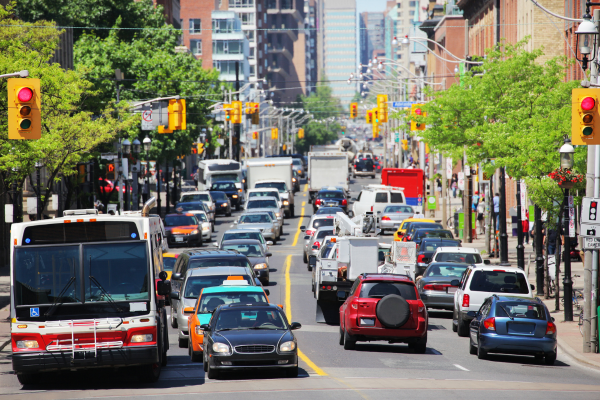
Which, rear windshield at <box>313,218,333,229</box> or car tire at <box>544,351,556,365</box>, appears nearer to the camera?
car tire at <box>544,351,556,365</box>

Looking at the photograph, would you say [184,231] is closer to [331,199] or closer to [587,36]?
[331,199]

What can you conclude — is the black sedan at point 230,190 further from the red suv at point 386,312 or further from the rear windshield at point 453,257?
the red suv at point 386,312

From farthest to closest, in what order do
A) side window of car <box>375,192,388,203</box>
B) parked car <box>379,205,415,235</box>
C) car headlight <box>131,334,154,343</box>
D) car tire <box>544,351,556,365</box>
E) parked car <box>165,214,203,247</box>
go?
side window of car <box>375,192,388,203</box> < parked car <box>379,205,415,235</box> < parked car <box>165,214,203,247</box> < car tire <box>544,351,556,365</box> < car headlight <box>131,334,154,343</box>

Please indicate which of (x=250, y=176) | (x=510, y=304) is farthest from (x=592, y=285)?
(x=250, y=176)

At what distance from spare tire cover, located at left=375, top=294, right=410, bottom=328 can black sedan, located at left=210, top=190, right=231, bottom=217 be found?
40.7m

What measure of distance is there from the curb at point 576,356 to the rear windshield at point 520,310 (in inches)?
58.3

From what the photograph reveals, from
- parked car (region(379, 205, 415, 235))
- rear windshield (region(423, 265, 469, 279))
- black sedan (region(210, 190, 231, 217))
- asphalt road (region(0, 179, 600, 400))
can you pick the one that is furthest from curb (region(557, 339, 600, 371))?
black sedan (region(210, 190, 231, 217))

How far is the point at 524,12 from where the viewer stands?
170ft

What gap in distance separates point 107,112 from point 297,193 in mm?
42663

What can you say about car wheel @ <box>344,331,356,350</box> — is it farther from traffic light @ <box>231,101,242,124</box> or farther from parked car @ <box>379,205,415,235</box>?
traffic light @ <box>231,101,242,124</box>

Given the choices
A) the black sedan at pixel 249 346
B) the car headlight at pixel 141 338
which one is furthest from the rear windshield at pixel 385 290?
the car headlight at pixel 141 338

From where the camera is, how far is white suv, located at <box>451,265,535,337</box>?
21.7 metres


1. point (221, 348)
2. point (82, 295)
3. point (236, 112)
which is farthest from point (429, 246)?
point (236, 112)

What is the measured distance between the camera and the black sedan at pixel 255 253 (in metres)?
30.3
